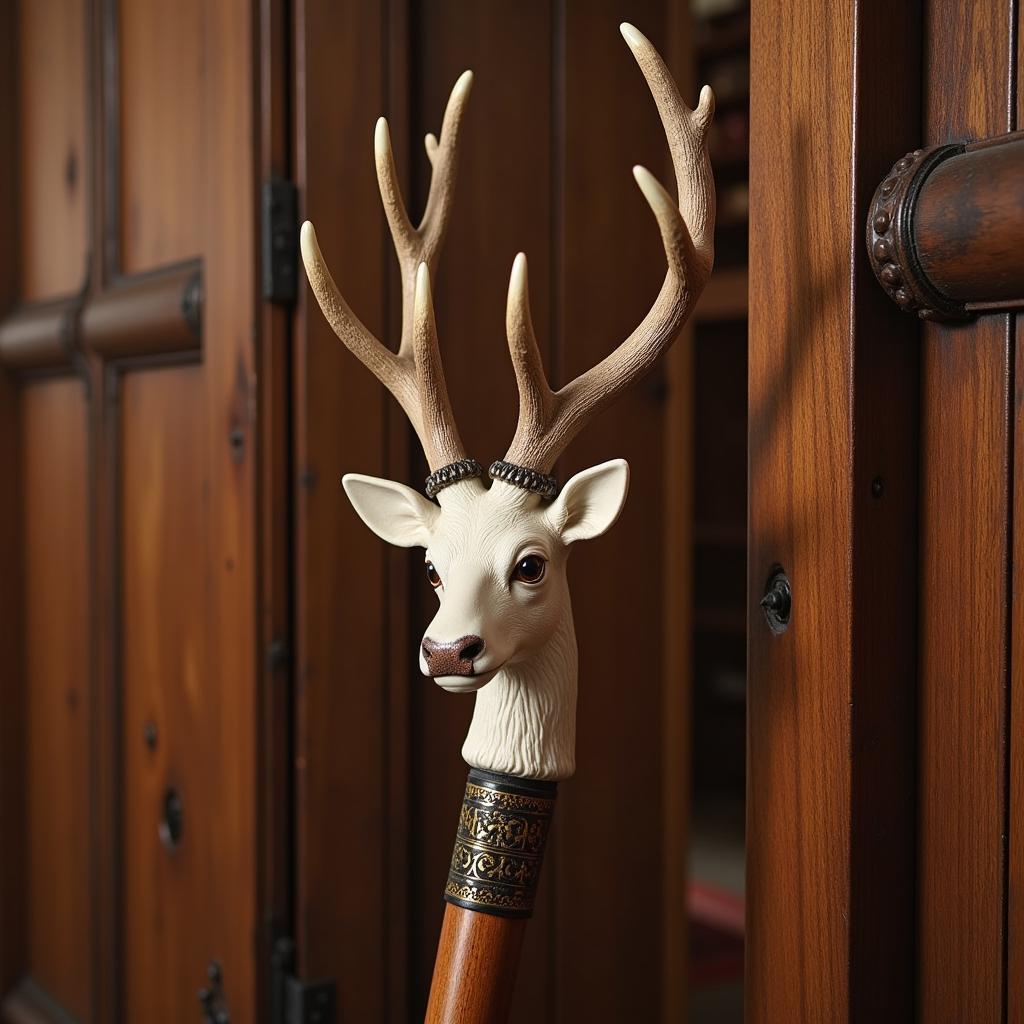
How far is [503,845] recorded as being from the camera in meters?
0.73

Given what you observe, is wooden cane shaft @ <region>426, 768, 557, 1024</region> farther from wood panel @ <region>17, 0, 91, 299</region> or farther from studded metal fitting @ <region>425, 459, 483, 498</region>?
wood panel @ <region>17, 0, 91, 299</region>

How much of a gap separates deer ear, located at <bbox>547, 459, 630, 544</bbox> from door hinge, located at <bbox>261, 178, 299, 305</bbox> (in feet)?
1.55

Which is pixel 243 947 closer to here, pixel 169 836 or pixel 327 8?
pixel 169 836

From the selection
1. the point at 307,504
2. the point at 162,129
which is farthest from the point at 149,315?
the point at 307,504

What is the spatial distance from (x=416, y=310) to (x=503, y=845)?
0.32 meters

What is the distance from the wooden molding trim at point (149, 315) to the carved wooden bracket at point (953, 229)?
755mm

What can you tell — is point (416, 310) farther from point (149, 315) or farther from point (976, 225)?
point (149, 315)

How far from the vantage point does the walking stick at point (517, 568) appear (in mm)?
699

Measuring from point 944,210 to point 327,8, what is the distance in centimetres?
67

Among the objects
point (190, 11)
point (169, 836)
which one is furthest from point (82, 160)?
point (169, 836)

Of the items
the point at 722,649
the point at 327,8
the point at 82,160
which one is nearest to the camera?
the point at 327,8

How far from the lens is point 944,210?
0.62 m

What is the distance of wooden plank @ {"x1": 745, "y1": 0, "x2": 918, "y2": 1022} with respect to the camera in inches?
26.3

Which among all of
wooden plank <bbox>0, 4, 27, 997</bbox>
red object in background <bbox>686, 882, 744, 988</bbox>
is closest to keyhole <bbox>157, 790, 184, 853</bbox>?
wooden plank <bbox>0, 4, 27, 997</bbox>
